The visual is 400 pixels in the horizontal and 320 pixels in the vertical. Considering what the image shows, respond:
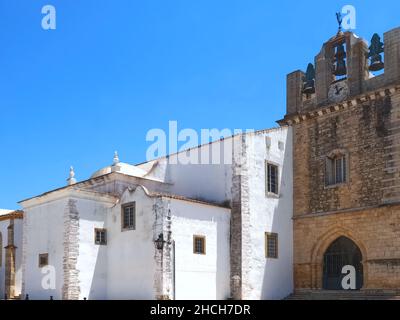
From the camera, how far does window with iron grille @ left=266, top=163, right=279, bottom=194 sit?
1008 inches

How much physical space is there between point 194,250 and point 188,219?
130cm

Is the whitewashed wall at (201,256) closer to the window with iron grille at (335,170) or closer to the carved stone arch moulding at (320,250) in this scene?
the carved stone arch moulding at (320,250)

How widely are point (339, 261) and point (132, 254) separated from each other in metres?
9.16

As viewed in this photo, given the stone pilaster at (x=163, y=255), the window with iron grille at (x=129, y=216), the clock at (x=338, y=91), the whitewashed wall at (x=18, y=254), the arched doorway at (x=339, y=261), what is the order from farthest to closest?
the whitewashed wall at (x=18, y=254) < the clock at (x=338, y=91) < the arched doorway at (x=339, y=261) < the window with iron grille at (x=129, y=216) < the stone pilaster at (x=163, y=255)

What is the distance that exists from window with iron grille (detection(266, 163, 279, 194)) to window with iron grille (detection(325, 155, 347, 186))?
2.32 meters

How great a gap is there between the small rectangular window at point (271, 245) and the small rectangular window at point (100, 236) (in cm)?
722

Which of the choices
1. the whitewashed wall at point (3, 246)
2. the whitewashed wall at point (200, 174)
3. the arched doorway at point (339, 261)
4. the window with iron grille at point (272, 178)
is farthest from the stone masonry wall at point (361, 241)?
the whitewashed wall at point (3, 246)

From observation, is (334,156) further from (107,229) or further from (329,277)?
(107,229)

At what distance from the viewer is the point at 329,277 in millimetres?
24781

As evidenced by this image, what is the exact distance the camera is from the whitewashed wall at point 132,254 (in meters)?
22.2

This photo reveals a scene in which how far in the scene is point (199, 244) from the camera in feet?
75.7

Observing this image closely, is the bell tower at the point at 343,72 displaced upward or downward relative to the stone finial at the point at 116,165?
upward
